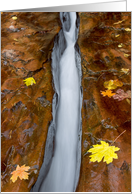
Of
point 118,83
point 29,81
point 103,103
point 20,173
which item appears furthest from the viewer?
point 29,81

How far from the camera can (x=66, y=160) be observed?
4.97 feet

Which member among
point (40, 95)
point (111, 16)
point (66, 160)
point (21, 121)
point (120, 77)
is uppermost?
point (111, 16)

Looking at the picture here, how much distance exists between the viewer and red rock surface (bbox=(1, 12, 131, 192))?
1209mm

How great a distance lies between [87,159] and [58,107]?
744mm

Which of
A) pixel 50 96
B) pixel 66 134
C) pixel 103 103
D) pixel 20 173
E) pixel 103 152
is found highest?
pixel 50 96

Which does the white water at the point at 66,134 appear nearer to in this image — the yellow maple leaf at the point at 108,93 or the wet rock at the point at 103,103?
the wet rock at the point at 103,103

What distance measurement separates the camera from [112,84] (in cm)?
173

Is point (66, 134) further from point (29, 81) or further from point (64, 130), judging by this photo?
point (29, 81)

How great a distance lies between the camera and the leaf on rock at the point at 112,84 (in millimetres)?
1704

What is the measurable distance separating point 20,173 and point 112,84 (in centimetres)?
136

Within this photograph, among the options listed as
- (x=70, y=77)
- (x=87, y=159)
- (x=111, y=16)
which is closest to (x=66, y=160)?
(x=87, y=159)

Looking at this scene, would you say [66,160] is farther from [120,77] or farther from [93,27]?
[93,27]

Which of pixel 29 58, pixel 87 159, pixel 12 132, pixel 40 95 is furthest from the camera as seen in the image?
pixel 29 58

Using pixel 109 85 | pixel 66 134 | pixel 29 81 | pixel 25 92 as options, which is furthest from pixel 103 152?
pixel 29 81
